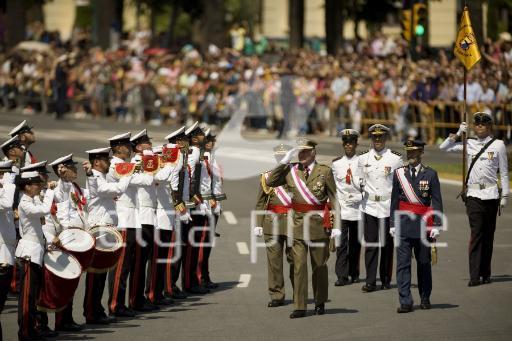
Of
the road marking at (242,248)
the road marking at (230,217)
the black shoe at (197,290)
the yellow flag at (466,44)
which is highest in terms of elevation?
the yellow flag at (466,44)

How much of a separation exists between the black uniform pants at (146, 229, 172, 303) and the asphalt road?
323 mm

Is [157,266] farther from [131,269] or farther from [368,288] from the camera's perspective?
[368,288]

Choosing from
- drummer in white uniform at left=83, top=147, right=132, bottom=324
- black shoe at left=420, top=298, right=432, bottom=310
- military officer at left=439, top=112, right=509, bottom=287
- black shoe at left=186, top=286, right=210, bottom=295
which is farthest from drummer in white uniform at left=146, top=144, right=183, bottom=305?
military officer at left=439, top=112, right=509, bottom=287

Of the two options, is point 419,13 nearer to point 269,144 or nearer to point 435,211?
point 269,144

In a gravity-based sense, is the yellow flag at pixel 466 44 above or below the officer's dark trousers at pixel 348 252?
above

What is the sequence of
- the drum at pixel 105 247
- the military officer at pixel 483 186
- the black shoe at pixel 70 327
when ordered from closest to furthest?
the black shoe at pixel 70 327, the drum at pixel 105 247, the military officer at pixel 483 186

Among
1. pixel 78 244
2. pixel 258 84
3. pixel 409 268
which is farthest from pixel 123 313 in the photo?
pixel 258 84

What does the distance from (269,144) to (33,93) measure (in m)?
16.3

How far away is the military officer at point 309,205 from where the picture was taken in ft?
54.9

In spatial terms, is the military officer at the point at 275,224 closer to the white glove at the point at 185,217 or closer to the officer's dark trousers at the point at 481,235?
the white glove at the point at 185,217

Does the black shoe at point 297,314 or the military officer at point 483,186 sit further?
the military officer at point 483,186

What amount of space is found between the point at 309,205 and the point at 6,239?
3.55 metres

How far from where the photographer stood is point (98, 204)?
16.3 m

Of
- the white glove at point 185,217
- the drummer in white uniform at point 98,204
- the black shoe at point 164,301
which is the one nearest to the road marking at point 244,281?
the white glove at point 185,217
